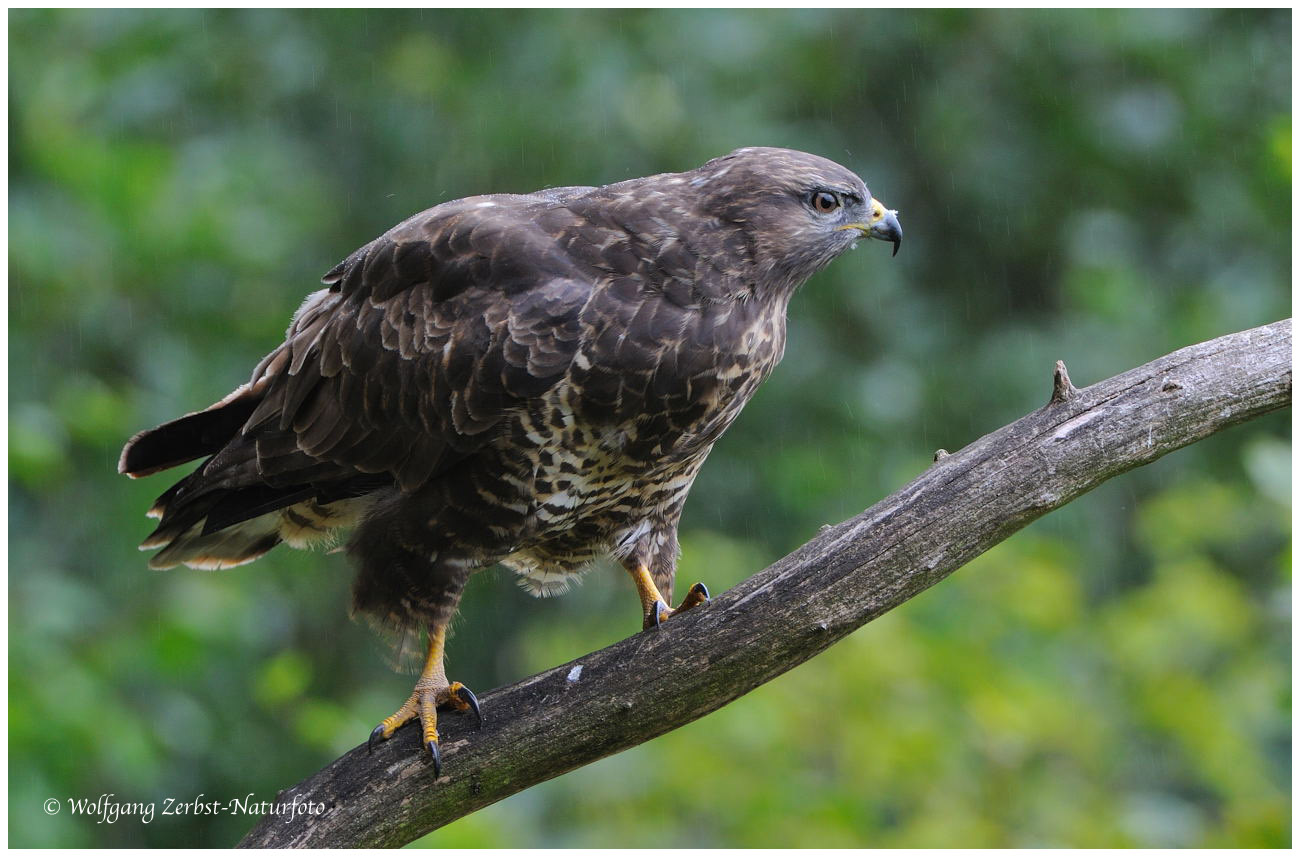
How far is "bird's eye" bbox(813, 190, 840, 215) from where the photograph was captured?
324 cm

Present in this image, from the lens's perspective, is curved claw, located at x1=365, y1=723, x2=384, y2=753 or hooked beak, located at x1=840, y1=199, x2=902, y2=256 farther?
curved claw, located at x1=365, y1=723, x2=384, y2=753

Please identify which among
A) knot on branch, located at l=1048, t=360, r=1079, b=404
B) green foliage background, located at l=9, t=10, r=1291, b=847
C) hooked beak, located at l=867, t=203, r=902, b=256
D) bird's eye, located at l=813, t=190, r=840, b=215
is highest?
bird's eye, located at l=813, t=190, r=840, b=215

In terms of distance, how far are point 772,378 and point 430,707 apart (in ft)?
11.9

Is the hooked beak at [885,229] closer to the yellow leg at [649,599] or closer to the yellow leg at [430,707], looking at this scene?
the yellow leg at [649,599]

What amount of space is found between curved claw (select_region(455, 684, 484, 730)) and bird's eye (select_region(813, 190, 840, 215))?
53.4 inches

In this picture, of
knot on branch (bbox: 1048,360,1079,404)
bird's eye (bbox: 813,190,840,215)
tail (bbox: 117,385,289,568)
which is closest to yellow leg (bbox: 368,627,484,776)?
tail (bbox: 117,385,289,568)

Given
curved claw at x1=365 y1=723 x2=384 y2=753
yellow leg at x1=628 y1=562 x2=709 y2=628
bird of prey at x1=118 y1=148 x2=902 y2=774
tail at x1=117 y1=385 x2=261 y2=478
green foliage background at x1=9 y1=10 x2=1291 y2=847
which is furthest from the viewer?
green foliage background at x1=9 y1=10 x2=1291 y2=847

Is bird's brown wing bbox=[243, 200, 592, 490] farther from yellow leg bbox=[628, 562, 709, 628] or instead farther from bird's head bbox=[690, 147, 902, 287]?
yellow leg bbox=[628, 562, 709, 628]

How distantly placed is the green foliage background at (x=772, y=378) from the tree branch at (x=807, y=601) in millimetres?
999

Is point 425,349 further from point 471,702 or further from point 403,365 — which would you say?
point 471,702

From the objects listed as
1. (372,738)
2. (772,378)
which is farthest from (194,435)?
(772,378)

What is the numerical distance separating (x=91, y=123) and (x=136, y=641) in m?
2.35

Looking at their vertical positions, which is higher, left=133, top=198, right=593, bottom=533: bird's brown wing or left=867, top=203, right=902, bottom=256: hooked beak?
left=867, top=203, right=902, bottom=256: hooked beak

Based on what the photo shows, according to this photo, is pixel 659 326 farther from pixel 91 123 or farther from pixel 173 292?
pixel 91 123
